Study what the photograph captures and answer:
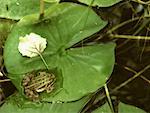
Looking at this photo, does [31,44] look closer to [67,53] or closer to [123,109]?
[67,53]

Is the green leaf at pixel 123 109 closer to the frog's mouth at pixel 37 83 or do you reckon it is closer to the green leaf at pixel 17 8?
the frog's mouth at pixel 37 83

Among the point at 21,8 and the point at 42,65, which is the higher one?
the point at 21,8

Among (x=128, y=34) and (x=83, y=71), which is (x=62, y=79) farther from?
(x=128, y=34)

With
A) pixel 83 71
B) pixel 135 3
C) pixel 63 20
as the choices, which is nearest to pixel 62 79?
pixel 83 71

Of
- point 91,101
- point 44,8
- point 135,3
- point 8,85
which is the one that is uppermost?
point 44,8

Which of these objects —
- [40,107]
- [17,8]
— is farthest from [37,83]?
[17,8]

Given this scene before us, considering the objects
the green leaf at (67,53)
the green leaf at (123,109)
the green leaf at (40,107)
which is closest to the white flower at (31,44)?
the green leaf at (67,53)

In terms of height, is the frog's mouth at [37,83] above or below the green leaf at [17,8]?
below
